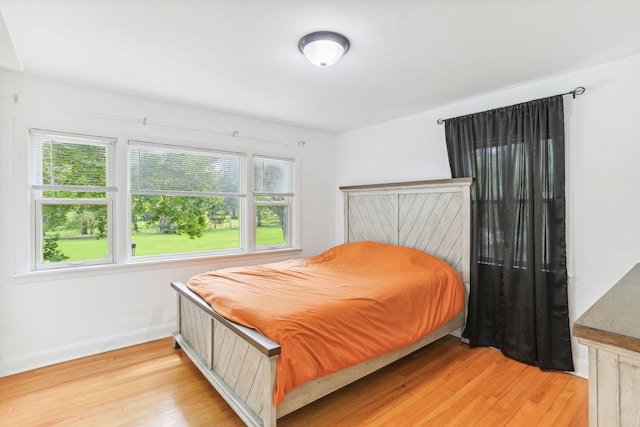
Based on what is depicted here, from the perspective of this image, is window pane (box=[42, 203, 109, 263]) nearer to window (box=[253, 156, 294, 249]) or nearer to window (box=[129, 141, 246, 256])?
window (box=[129, 141, 246, 256])

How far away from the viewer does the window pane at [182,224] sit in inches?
→ 126

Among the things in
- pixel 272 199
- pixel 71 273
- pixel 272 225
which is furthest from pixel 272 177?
pixel 71 273

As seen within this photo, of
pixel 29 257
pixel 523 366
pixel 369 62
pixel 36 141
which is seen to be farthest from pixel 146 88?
pixel 523 366

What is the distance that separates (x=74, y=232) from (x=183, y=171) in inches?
44.0

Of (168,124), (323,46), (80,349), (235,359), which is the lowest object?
(80,349)

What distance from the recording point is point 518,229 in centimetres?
270

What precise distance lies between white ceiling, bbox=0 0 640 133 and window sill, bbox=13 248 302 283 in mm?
1614

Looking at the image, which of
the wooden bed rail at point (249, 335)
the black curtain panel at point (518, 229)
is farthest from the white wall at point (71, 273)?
the black curtain panel at point (518, 229)

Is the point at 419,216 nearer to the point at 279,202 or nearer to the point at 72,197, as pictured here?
the point at 279,202

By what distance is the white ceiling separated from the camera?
1.68m

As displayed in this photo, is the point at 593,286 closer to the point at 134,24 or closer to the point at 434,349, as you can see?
the point at 434,349

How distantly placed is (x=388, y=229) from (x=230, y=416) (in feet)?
8.13

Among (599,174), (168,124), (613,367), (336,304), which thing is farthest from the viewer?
(168,124)

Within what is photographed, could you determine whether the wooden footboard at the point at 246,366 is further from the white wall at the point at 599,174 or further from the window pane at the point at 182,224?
the white wall at the point at 599,174
